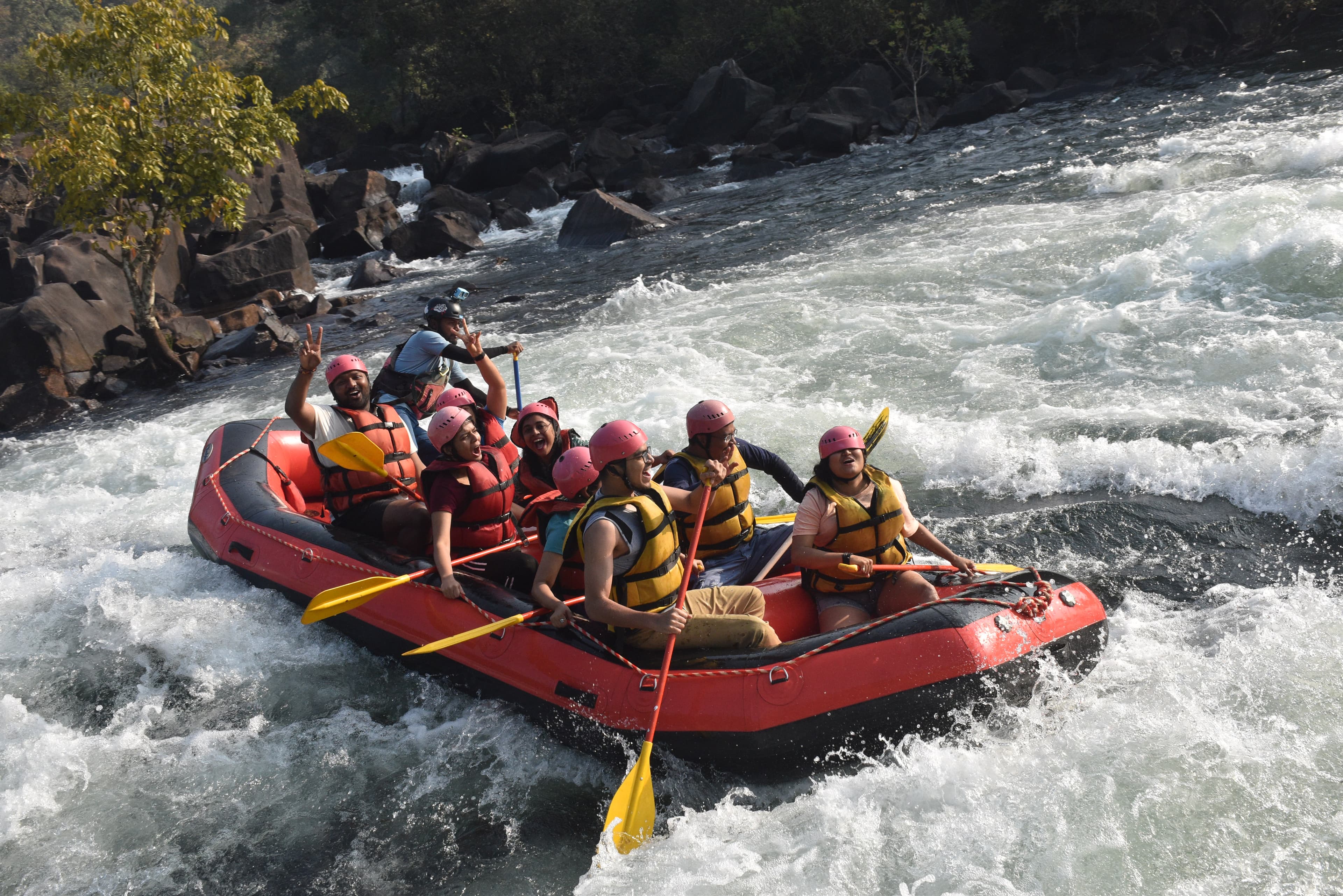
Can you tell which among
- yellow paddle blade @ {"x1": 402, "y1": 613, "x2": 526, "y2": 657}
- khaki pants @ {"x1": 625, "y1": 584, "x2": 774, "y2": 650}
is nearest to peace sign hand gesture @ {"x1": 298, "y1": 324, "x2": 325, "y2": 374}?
yellow paddle blade @ {"x1": 402, "y1": 613, "x2": 526, "y2": 657}

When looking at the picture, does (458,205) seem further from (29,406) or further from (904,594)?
(904,594)

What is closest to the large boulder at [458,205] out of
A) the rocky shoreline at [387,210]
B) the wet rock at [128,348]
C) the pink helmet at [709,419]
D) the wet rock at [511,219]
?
the rocky shoreline at [387,210]

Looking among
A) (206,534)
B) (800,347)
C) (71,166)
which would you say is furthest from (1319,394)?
(71,166)

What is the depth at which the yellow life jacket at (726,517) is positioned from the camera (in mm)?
4449

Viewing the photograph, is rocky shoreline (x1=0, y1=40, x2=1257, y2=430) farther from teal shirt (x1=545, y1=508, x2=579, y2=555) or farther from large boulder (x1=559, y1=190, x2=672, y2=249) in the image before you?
teal shirt (x1=545, y1=508, x2=579, y2=555)

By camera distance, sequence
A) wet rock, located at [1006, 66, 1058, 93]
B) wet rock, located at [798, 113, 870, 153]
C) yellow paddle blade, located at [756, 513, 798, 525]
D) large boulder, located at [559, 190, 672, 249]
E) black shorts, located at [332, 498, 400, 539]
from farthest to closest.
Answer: wet rock, located at [1006, 66, 1058, 93], wet rock, located at [798, 113, 870, 153], large boulder, located at [559, 190, 672, 249], black shorts, located at [332, 498, 400, 539], yellow paddle blade, located at [756, 513, 798, 525]

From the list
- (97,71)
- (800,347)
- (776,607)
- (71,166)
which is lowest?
(800,347)

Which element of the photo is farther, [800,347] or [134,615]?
[800,347]

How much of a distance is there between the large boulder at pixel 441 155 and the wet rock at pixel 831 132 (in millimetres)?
7500

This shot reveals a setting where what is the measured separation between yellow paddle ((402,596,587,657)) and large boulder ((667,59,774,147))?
A: 2001cm

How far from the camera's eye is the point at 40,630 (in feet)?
19.4

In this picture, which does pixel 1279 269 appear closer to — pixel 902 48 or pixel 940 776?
pixel 940 776

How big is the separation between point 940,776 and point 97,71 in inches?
406

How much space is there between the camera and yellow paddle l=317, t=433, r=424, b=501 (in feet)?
16.3
